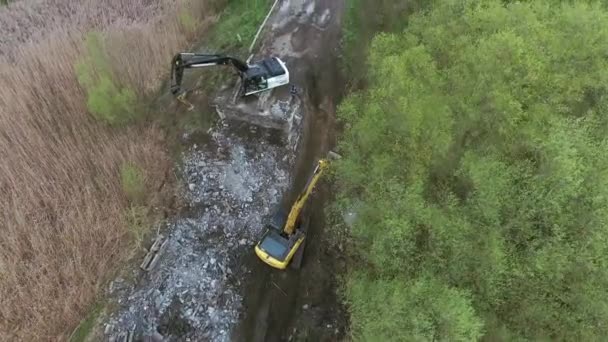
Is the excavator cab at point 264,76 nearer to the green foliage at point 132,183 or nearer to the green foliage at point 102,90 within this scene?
the green foliage at point 102,90

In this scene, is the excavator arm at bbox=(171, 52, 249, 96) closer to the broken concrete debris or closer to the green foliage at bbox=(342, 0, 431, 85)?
the green foliage at bbox=(342, 0, 431, 85)

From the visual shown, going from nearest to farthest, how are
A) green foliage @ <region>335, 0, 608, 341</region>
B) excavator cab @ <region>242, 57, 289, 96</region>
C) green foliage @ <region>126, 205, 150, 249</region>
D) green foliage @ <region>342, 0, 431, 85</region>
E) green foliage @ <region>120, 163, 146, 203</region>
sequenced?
green foliage @ <region>335, 0, 608, 341</region>
green foliage @ <region>126, 205, 150, 249</region>
green foliage @ <region>120, 163, 146, 203</region>
green foliage @ <region>342, 0, 431, 85</region>
excavator cab @ <region>242, 57, 289, 96</region>

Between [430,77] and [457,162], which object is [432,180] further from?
[430,77]

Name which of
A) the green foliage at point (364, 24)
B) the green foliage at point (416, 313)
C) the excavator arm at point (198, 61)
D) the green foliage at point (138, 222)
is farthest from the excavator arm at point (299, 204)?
the excavator arm at point (198, 61)

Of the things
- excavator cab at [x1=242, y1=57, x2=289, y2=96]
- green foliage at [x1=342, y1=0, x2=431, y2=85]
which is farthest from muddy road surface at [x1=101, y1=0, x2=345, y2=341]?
green foliage at [x1=342, y1=0, x2=431, y2=85]

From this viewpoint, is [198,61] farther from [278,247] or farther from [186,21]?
[278,247]

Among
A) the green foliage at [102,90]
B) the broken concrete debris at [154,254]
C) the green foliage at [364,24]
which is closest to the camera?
the broken concrete debris at [154,254]

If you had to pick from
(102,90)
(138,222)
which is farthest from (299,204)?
(102,90)

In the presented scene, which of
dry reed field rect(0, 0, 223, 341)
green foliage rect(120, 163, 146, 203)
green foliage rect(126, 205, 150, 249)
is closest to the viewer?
dry reed field rect(0, 0, 223, 341)
